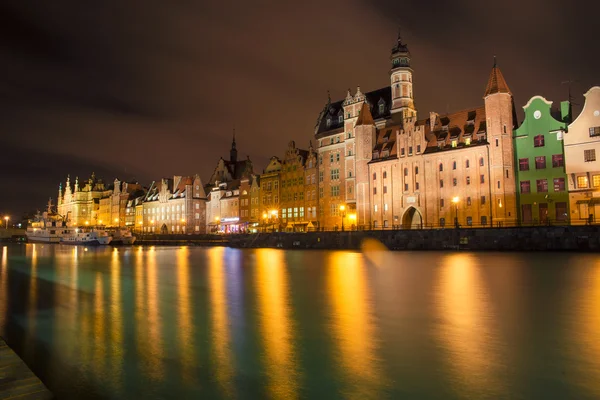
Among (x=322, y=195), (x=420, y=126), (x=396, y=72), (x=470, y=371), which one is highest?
(x=396, y=72)

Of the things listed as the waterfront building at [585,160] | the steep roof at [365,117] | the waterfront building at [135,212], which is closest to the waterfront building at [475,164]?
the waterfront building at [585,160]

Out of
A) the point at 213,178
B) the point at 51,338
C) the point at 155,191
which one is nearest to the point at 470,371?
the point at 51,338

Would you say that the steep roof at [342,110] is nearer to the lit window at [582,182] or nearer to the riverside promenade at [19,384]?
the lit window at [582,182]

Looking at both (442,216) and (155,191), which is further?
(155,191)

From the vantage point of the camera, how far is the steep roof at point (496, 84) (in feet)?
192

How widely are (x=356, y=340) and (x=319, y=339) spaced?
1.06 meters

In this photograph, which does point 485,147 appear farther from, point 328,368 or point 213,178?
point 213,178

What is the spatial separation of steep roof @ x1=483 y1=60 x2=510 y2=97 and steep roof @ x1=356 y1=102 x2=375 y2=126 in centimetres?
Result: 2025

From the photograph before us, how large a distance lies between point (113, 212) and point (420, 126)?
136 meters

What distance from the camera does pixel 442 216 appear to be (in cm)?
6356

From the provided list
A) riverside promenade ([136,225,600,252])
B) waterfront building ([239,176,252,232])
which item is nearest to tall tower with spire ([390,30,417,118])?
riverside promenade ([136,225,600,252])

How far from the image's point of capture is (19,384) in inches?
321

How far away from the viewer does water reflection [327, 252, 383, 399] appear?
9102 mm

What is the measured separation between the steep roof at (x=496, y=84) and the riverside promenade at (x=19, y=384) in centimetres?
6168
